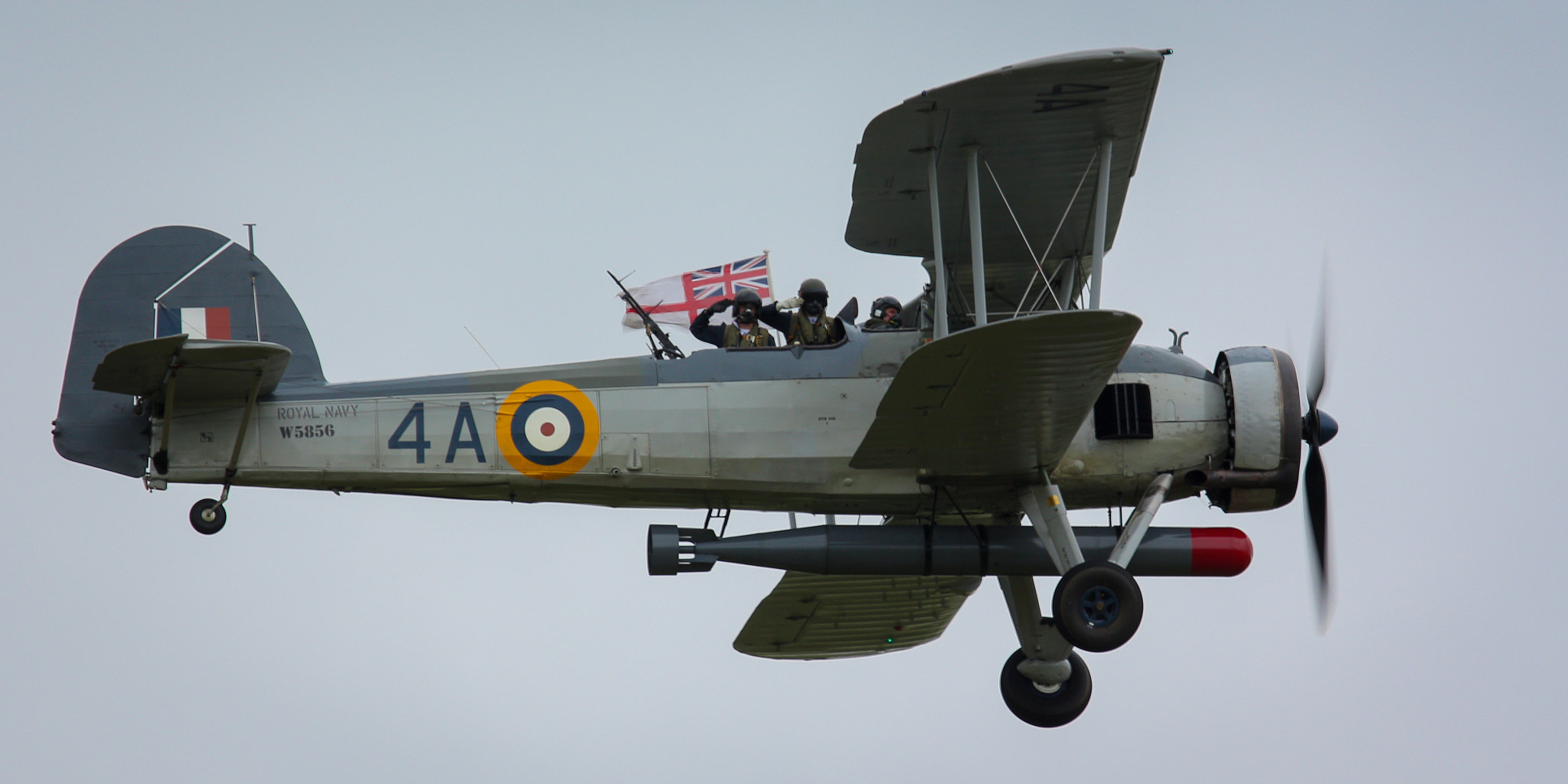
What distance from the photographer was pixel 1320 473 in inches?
481

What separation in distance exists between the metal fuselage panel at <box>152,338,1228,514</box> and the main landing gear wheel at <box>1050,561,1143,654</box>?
3.64 ft

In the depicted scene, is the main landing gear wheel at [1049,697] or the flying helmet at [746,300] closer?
the flying helmet at [746,300]

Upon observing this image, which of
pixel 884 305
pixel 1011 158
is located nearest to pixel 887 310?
pixel 884 305

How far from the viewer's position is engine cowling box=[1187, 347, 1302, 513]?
1175 cm

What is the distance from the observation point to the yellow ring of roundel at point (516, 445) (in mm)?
11336

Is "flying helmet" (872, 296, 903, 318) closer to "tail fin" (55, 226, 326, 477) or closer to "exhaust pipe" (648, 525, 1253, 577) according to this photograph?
"exhaust pipe" (648, 525, 1253, 577)

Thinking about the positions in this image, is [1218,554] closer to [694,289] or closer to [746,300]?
[746,300]

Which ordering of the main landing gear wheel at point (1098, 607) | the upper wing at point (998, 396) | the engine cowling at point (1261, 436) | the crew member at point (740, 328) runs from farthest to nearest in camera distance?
the crew member at point (740, 328)
the engine cowling at point (1261, 436)
the main landing gear wheel at point (1098, 607)
the upper wing at point (998, 396)

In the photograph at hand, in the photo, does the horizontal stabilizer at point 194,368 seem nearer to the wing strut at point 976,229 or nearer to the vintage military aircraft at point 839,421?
the vintage military aircraft at point 839,421

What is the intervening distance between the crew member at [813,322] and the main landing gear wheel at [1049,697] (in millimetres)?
3492

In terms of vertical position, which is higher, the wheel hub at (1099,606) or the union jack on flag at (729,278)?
the union jack on flag at (729,278)

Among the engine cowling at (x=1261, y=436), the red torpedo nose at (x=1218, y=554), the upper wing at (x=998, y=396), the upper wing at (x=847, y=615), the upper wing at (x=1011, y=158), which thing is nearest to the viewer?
the upper wing at (x=998, y=396)

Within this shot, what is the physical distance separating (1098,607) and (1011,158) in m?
3.29

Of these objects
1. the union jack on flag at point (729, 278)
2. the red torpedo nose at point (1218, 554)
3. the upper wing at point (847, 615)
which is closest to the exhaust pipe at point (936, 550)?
the red torpedo nose at point (1218, 554)
